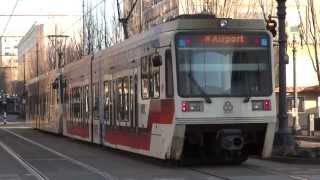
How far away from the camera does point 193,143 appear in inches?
681

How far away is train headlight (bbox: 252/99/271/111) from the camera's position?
17.3 meters

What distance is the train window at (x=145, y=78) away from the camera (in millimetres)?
18578

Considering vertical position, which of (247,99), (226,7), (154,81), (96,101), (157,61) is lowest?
(247,99)

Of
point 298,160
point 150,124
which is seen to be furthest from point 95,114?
point 298,160

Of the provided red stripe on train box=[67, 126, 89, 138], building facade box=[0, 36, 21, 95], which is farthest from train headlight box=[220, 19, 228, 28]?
building facade box=[0, 36, 21, 95]

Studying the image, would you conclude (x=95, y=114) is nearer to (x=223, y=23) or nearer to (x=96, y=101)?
(x=96, y=101)

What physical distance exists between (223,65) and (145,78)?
8.37ft

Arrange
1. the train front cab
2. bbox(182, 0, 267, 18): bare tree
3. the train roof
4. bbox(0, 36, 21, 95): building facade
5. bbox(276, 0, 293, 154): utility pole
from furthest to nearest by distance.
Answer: bbox(0, 36, 21, 95): building facade, bbox(182, 0, 267, 18): bare tree, bbox(276, 0, 293, 154): utility pole, the train roof, the train front cab

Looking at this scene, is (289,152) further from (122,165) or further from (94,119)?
(94,119)

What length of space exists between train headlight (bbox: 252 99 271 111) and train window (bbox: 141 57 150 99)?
2.87m

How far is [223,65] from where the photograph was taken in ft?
56.0

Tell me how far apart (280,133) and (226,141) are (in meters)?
4.43

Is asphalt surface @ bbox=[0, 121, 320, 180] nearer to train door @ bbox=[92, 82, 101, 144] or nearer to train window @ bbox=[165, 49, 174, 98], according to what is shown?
train window @ bbox=[165, 49, 174, 98]

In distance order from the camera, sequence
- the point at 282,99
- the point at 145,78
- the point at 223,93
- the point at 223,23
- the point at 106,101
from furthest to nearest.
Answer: the point at 106,101 → the point at 282,99 → the point at 145,78 → the point at 223,23 → the point at 223,93
